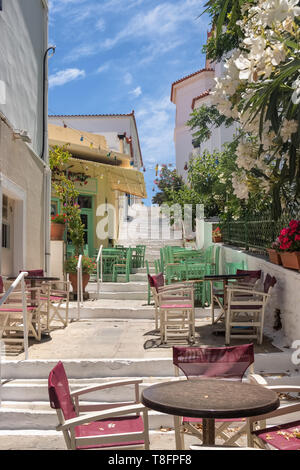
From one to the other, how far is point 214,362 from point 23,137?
214 inches

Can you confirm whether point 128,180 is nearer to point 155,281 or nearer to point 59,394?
point 155,281

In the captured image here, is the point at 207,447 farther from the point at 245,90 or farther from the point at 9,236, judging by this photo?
the point at 9,236

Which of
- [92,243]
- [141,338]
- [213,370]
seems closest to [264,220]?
[141,338]

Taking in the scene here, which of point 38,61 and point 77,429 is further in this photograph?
point 38,61

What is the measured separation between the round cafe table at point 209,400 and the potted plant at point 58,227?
27.7 feet

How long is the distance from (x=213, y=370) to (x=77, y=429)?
97 centimetres

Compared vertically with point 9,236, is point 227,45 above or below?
above

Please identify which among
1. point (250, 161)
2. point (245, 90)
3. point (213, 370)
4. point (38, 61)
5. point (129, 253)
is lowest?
point (213, 370)

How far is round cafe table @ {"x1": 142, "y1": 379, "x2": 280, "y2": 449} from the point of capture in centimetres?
236

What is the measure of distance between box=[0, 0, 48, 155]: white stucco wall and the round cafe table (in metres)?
5.42

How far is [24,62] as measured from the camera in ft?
27.8

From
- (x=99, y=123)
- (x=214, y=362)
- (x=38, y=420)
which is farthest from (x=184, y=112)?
(x=214, y=362)

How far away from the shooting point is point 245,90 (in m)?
3.87

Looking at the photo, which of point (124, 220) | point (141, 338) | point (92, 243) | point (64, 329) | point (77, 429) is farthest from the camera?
point (124, 220)
